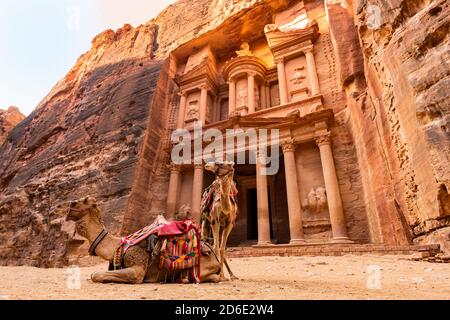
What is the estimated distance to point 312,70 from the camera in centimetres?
1322

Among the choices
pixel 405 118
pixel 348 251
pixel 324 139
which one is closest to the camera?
pixel 405 118

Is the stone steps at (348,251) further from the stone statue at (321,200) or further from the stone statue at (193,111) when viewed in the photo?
the stone statue at (193,111)

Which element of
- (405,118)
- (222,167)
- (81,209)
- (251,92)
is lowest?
(81,209)

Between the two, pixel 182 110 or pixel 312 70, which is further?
pixel 182 110

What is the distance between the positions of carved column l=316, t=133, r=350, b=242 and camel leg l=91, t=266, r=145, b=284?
25.0ft

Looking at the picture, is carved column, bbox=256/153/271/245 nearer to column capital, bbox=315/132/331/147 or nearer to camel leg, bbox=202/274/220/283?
column capital, bbox=315/132/331/147

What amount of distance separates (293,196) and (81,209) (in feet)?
27.8

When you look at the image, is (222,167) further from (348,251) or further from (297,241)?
Answer: (297,241)

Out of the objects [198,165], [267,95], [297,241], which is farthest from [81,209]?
[267,95]

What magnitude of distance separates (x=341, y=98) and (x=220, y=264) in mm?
10585

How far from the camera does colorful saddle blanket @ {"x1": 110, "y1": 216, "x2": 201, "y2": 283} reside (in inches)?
124

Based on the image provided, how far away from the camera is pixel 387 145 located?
7.38 meters

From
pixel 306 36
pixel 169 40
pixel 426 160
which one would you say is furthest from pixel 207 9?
pixel 426 160
